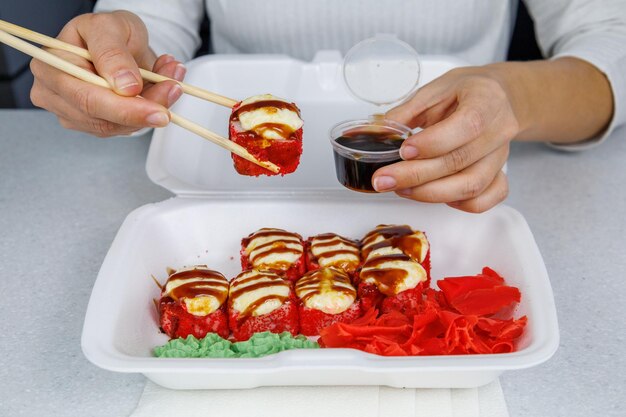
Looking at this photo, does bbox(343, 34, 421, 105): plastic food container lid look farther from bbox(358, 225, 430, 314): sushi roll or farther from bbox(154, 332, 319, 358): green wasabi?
bbox(154, 332, 319, 358): green wasabi

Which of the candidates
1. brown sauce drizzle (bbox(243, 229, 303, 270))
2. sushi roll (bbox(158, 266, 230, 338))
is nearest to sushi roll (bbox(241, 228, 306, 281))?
brown sauce drizzle (bbox(243, 229, 303, 270))

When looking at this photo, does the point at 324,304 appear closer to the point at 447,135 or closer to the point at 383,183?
the point at 383,183

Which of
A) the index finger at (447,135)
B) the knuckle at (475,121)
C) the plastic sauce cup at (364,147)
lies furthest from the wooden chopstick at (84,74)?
the knuckle at (475,121)

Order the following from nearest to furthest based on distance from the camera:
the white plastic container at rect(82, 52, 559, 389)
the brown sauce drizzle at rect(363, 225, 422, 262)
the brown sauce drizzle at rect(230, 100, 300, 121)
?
1. the white plastic container at rect(82, 52, 559, 389)
2. the brown sauce drizzle at rect(230, 100, 300, 121)
3. the brown sauce drizzle at rect(363, 225, 422, 262)

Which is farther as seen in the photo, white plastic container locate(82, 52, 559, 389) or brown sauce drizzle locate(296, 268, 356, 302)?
brown sauce drizzle locate(296, 268, 356, 302)

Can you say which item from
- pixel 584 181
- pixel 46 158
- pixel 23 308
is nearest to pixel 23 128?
pixel 46 158

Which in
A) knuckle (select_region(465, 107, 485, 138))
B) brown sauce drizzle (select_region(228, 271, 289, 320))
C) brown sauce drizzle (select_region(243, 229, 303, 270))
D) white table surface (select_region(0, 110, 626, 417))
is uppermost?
knuckle (select_region(465, 107, 485, 138))

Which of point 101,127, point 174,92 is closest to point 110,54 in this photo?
point 174,92
